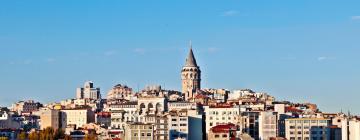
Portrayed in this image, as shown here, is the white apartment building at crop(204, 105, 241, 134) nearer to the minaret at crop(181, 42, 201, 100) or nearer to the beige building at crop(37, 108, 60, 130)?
the beige building at crop(37, 108, 60, 130)

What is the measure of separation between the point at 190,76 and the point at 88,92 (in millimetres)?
21794

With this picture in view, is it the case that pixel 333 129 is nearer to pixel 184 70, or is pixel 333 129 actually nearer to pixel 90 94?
pixel 184 70

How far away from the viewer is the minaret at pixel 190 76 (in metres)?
85.8

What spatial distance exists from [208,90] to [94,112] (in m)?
15.4

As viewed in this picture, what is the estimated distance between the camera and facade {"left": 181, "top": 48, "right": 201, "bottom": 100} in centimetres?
8581

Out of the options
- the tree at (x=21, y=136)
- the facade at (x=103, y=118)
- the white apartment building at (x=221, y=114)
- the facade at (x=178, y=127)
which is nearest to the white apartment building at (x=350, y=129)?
the facade at (x=178, y=127)

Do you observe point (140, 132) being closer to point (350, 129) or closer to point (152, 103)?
point (350, 129)

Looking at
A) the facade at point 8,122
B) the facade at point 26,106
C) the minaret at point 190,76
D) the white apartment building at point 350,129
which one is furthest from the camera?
the facade at point 26,106

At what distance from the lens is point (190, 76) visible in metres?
86.0

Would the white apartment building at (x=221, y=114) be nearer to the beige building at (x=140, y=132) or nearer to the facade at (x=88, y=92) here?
the beige building at (x=140, y=132)

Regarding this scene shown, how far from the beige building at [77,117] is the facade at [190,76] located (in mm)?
11989

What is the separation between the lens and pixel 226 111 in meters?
66.8

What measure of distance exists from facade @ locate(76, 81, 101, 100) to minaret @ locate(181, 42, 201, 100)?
62.4 feet

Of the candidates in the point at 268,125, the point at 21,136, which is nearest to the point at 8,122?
the point at 21,136
